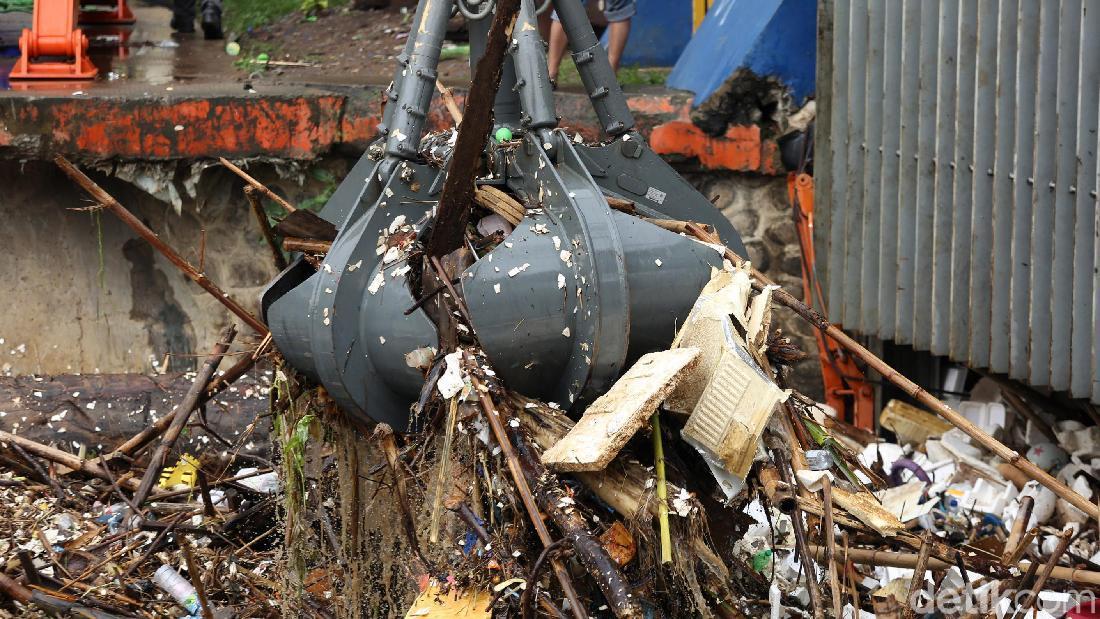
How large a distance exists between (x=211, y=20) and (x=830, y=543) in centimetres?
721

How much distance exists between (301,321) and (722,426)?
1059 millimetres

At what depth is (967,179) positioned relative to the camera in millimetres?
4988

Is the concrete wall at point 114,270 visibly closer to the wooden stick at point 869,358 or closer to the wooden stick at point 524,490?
the wooden stick at point 869,358

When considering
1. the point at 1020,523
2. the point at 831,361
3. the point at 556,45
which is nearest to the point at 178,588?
the point at 1020,523

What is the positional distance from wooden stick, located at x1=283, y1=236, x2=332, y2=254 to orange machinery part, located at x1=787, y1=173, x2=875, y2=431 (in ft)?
10.1

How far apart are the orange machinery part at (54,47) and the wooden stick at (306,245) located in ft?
13.2

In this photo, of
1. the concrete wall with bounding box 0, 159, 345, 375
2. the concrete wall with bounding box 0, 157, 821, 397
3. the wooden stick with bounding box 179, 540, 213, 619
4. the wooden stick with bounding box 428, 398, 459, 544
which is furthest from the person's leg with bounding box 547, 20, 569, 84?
the wooden stick with bounding box 428, 398, 459, 544

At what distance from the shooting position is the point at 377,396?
3.16 meters

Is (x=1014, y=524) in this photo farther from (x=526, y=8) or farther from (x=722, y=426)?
(x=526, y=8)

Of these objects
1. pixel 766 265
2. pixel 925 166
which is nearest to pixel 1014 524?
pixel 925 166

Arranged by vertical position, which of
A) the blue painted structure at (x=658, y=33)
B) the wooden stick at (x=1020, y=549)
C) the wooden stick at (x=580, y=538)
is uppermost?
the blue painted structure at (x=658, y=33)

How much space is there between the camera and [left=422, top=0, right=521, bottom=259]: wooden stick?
289 cm

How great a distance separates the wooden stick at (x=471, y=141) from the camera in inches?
114

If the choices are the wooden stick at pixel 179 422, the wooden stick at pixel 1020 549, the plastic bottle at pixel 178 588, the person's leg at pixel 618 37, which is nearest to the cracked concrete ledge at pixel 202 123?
the person's leg at pixel 618 37
